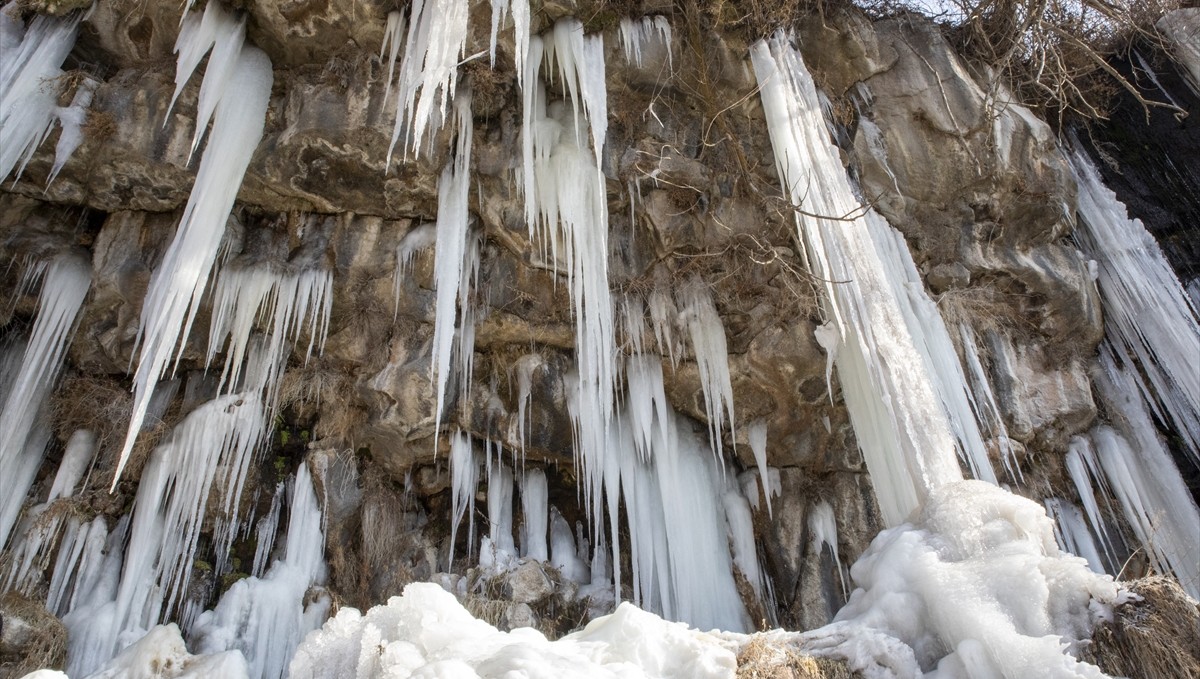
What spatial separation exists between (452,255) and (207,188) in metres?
1.89

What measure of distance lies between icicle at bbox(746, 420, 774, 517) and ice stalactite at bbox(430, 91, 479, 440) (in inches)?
105

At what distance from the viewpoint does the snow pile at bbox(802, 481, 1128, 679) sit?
3.04 m

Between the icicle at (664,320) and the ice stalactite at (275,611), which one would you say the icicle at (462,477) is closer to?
the ice stalactite at (275,611)

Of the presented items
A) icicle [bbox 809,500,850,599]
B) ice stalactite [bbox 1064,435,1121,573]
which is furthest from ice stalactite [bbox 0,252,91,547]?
ice stalactite [bbox 1064,435,1121,573]

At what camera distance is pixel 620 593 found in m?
6.80

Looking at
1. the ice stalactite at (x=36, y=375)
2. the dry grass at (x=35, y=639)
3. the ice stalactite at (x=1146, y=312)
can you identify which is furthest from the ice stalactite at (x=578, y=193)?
the ice stalactite at (x=1146, y=312)

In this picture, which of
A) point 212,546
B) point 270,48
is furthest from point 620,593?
point 270,48

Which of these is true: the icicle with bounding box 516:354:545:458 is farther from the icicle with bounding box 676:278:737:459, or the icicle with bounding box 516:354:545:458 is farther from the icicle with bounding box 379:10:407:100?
the icicle with bounding box 379:10:407:100

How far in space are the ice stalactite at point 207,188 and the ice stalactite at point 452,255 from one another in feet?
5.23

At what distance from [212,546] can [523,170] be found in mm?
4257

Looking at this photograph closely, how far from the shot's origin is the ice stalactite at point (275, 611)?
5.97m

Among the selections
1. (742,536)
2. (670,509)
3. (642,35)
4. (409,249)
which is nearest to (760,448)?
(742,536)

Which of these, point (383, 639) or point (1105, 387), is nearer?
point (383, 639)

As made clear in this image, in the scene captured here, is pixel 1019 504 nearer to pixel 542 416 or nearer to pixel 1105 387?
pixel 542 416
